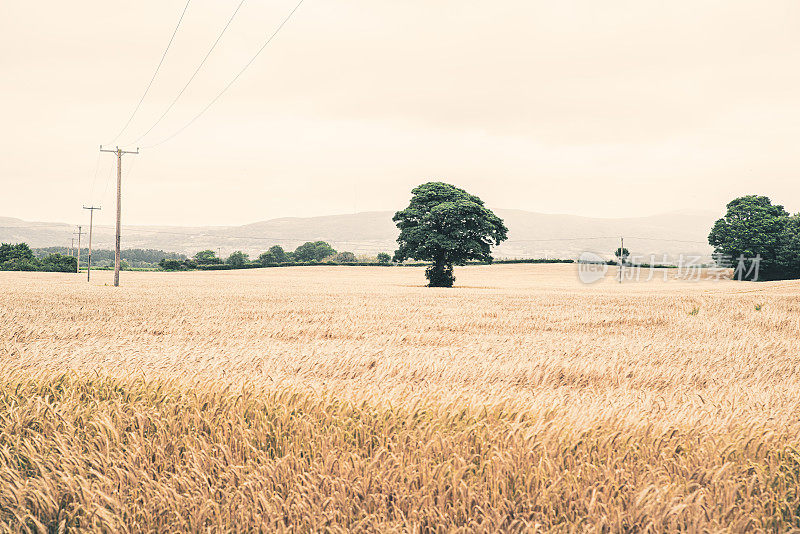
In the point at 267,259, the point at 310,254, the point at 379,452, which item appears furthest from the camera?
the point at 310,254

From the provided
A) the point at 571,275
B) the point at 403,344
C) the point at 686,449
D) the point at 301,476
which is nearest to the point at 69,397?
the point at 301,476

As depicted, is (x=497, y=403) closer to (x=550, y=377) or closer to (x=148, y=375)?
(x=550, y=377)

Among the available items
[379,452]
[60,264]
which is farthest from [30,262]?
[379,452]

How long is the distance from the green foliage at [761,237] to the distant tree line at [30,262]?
104797 mm

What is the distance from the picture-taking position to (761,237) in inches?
2965

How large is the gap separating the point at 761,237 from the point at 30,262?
4714 inches

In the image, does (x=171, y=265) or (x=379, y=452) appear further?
(x=171, y=265)

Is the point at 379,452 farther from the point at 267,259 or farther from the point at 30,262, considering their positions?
the point at 267,259

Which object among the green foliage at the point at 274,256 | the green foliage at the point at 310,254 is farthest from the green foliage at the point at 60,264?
the green foliage at the point at 310,254

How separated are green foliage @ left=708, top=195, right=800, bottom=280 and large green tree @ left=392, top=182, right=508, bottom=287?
45.8 metres

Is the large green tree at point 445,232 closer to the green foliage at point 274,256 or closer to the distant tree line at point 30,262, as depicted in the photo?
the distant tree line at point 30,262

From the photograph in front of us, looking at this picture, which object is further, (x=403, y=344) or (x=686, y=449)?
(x=403, y=344)

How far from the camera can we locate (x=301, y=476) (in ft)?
10.2

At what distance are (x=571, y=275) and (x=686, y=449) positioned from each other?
80.5m
